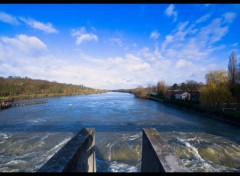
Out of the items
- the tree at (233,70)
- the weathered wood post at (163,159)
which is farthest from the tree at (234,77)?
the weathered wood post at (163,159)

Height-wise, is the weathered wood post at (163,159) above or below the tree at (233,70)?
below

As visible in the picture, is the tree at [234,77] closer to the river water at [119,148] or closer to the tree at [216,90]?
the tree at [216,90]

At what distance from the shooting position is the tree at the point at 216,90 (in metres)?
29.2

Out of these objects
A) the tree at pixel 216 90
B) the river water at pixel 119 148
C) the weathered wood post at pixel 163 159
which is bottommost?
the river water at pixel 119 148

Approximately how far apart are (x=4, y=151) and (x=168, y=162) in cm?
1284

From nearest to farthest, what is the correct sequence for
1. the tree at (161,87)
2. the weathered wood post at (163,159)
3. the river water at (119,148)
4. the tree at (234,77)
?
the weathered wood post at (163,159) < the river water at (119,148) < the tree at (234,77) < the tree at (161,87)

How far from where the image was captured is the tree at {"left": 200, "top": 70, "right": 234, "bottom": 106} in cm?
2916

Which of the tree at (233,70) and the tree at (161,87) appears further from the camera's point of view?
the tree at (161,87)

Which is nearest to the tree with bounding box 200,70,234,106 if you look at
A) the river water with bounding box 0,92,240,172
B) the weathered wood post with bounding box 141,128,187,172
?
the river water with bounding box 0,92,240,172

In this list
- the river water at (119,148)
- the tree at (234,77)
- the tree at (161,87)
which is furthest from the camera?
the tree at (161,87)

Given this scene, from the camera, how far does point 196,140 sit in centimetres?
1544

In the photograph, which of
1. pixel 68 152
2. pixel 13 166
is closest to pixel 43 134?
pixel 13 166

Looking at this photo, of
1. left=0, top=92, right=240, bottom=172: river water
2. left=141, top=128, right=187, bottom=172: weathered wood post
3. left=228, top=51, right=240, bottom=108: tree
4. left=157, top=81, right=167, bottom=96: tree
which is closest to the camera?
left=141, top=128, right=187, bottom=172: weathered wood post

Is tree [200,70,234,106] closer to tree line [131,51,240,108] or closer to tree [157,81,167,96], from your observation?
tree line [131,51,240,108]
